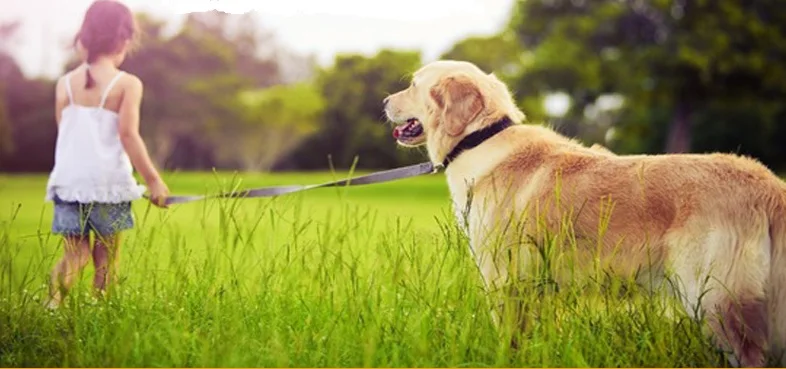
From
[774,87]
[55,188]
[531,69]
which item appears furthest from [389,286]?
[774,87]

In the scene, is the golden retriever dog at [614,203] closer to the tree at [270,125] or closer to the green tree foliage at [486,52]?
the green tree foliage at [486,52]

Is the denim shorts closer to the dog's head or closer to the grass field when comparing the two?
the grass field

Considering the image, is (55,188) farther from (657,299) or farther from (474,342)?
(657,299)

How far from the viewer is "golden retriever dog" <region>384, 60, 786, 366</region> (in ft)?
→ 9.93

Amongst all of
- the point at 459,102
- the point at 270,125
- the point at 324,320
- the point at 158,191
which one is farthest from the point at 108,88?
the point at 270,125

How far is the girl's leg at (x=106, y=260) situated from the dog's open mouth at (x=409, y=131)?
1370mm

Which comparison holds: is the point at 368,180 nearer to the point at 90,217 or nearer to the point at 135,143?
the point at 135,143

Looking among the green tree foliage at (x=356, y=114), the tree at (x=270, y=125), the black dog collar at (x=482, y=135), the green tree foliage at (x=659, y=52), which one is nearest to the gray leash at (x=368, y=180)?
the black dog collar at (x=482, y=135)

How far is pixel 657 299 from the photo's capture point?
3.29 metres

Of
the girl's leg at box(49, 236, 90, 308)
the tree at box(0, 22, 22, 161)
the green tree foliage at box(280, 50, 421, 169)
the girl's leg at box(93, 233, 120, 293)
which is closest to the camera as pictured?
the girl's leg at box(93, 233, 120, 293)

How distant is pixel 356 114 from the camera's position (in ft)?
102

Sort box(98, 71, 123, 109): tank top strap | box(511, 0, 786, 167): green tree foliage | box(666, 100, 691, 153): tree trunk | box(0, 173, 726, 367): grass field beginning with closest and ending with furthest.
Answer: box(0, 173, 726, 367): grass field, box(98, 71, 123, 109): tank top strap, box(511, 0, 786, 167): green tree foliage, box(666, 100, 691, 153): tree trunk

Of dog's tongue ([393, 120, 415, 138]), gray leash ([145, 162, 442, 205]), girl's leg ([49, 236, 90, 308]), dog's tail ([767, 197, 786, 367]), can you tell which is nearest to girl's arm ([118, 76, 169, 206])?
gray leash ([145, 162, 442, 205])

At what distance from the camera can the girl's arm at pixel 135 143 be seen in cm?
435
